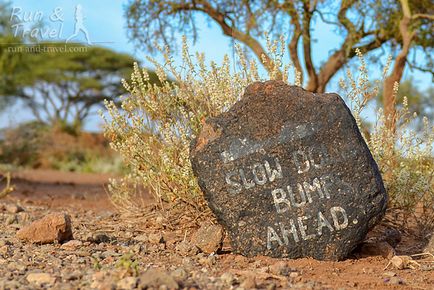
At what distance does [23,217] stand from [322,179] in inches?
125

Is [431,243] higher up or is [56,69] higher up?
[56,69]

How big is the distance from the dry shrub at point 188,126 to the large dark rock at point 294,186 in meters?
0.94

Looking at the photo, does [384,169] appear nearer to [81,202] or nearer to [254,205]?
[254,205]

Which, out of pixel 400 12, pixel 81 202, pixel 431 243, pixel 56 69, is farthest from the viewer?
pixel 56 69

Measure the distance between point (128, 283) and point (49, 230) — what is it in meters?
1.74

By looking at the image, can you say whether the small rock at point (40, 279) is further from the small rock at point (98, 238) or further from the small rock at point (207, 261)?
the small rock at point (98, 238)

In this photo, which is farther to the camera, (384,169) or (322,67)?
(322,67)

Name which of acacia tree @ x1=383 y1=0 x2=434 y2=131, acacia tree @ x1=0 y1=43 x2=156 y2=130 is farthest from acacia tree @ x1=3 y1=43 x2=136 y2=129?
acacia tree @ x1=383 y1=0 x2=434 y2=131

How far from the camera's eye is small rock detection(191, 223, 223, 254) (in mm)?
4613

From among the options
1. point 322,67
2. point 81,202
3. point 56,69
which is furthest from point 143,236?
point 56,69

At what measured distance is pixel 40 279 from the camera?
366 centimetres

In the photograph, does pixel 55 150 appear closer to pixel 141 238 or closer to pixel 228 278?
pixel 141 238

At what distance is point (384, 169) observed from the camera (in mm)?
5930

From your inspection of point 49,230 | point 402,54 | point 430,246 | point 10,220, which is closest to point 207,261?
point 49,230
